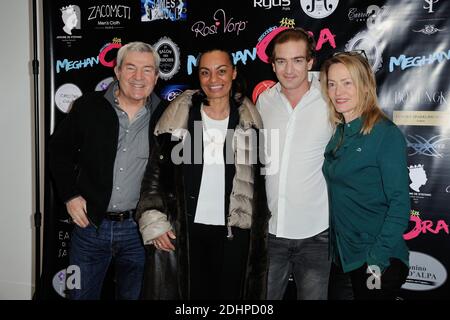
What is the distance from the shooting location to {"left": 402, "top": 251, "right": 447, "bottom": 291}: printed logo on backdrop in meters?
2.61

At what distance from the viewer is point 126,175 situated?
7.46ft

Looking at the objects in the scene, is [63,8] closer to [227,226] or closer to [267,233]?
[227,226]

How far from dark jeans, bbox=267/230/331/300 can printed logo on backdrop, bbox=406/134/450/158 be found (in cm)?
101

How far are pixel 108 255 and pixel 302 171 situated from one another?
1318mm

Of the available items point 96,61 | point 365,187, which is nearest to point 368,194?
point 365,187

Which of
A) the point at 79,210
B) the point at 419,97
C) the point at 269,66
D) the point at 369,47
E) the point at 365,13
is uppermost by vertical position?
the point at 365,13

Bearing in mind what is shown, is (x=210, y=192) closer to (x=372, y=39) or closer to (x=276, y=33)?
(x=276, y=33)

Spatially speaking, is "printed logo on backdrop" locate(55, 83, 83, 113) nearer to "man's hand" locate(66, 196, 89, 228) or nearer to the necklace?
"man's hand" locate(66, 196, 89, 228)

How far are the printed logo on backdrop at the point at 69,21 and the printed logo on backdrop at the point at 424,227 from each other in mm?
2891

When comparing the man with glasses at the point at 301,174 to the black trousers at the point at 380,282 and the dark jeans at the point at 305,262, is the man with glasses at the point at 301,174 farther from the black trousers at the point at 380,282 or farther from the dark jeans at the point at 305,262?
the black trousers at the point at 380,282

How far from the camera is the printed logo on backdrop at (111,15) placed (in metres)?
2.90

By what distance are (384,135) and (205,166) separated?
0.99 m

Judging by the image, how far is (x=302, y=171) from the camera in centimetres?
213
